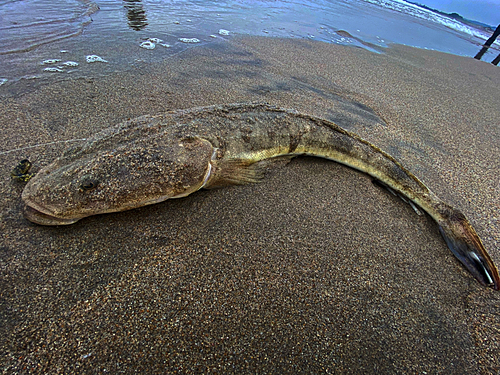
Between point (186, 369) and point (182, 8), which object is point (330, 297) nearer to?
point (186, 369)

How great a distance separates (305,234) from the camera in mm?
2576

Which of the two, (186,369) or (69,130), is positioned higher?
(186,369)

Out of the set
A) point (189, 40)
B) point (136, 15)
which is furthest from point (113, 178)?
point (136, 15)

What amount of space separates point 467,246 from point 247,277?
93.4 inches

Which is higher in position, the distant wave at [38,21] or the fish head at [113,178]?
the fish head at [113,178]

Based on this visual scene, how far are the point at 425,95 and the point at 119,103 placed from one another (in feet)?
22.3

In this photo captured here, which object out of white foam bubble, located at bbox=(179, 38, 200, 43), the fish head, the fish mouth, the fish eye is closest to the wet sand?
the fish mouth

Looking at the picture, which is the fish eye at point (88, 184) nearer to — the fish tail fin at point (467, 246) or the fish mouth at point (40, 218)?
the fish mouth at point (40, 218)

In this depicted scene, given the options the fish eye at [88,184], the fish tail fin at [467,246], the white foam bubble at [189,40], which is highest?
the fish eye at [88,184]

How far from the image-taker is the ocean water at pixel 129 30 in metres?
A: 5.02

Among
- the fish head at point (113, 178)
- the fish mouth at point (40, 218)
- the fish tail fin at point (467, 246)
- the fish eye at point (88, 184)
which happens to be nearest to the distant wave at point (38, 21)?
the fish head at point (113, 178)

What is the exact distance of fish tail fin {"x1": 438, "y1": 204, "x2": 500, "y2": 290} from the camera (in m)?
2.52

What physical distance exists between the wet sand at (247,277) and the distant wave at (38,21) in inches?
107

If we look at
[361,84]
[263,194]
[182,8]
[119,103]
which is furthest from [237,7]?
[263,194]
